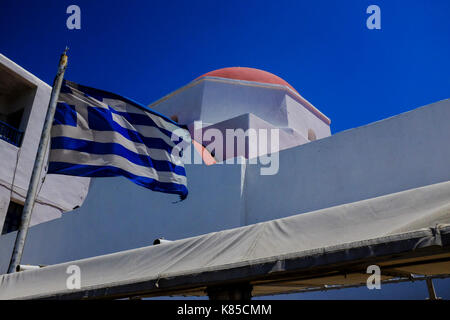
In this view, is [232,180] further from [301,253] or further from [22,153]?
[22,153]

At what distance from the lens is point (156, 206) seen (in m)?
9.57

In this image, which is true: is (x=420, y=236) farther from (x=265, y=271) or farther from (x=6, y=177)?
(x=6, y=177)

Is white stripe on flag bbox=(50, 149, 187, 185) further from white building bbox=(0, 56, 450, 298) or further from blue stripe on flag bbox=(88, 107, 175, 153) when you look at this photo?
white building bbox=(0, 56, 450, 298)

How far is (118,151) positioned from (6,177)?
792 cm

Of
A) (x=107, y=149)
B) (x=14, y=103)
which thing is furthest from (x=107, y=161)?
(x=14, y=103)

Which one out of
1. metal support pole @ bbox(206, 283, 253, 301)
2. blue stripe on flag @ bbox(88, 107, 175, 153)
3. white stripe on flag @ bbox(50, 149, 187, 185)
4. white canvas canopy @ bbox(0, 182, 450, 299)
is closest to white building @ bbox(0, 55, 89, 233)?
blue stripe on flag @ bbox(88, 107, 175, 153)

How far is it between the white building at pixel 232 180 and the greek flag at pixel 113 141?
2206 millimetres

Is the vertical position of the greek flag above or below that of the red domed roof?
below

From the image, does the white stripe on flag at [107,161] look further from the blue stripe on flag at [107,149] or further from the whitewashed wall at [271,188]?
the whitewashed wall at [271,188]

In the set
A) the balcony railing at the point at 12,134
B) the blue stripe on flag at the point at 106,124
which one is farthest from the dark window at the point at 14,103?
the blue stripe on flag at the point at 106,124

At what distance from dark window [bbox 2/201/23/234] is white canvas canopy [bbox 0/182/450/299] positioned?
8.89 meters

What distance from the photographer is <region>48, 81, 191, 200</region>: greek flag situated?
5.85 m

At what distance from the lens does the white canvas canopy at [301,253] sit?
9.23 ft

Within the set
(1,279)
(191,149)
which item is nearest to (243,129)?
(191,149)
